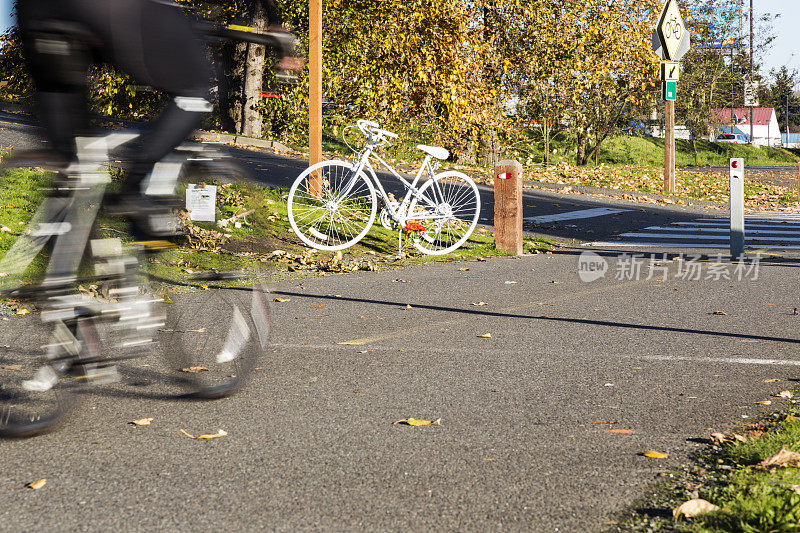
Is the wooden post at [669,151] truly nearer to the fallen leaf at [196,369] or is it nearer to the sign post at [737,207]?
the sign post at [737,207]

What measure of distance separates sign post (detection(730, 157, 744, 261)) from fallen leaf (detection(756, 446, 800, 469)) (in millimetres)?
7129

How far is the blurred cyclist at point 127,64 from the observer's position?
322 cm

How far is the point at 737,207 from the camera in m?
9.96

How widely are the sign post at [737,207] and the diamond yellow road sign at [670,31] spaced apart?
11312mm

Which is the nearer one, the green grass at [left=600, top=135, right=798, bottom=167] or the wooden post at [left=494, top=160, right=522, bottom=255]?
the wooden post at [left=494, top=160, right=522, bottom=255]

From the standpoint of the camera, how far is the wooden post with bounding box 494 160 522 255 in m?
10.6

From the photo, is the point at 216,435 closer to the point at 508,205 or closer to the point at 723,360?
the point at 723,360

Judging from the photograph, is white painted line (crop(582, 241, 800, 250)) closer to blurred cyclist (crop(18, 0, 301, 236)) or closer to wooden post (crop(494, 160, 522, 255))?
wooden post (crop(494, 160, 522, 255))

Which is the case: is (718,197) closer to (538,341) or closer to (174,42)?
(538,341)

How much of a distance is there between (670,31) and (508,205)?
38.9ft

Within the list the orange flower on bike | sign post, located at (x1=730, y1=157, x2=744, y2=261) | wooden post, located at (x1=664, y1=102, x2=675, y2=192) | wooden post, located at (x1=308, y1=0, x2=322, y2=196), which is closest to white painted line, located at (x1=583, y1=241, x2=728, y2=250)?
sign post, located at (x1=730, y1=157, x2=744, y2=261)

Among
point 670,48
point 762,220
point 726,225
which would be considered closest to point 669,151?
point 670,48

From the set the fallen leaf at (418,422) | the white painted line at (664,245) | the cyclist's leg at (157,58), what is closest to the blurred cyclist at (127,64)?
the cyclist's leg at (157,58)

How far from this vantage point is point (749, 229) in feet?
45.4
